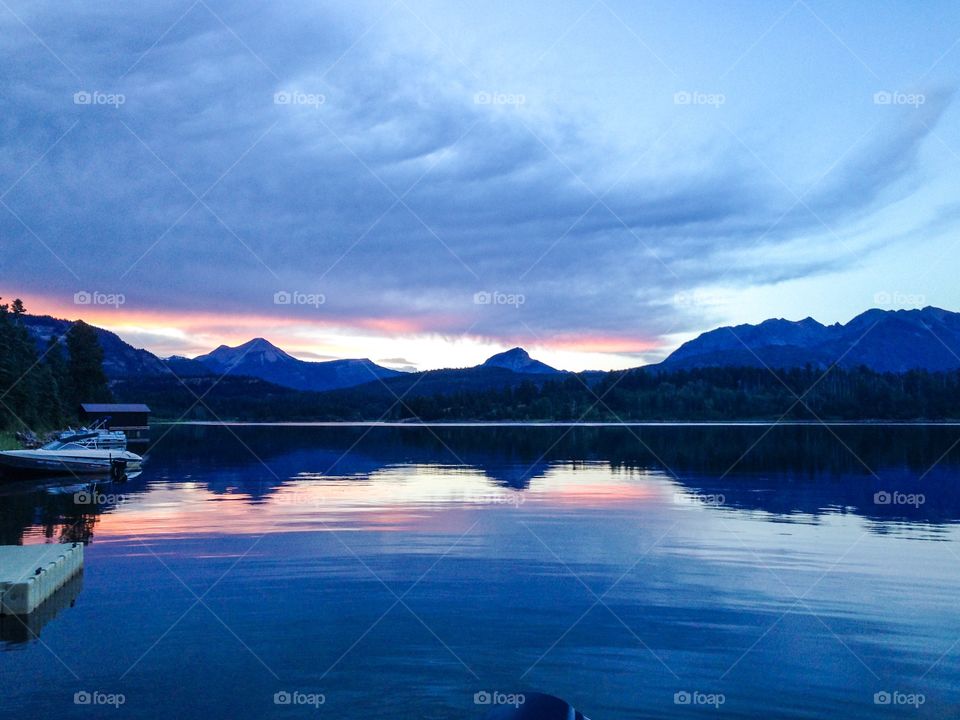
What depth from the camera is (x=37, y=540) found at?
1122 inches

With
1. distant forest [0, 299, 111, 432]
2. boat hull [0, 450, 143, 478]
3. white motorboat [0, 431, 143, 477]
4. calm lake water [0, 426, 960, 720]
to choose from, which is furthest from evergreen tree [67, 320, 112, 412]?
calm lake water [0, 426, 960, 720]

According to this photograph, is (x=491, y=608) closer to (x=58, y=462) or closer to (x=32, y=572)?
(x=32, y=572)

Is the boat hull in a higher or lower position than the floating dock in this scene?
higher

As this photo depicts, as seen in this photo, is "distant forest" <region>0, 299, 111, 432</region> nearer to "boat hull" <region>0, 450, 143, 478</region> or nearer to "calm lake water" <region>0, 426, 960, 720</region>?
"boat hull" <region>0, 450, 143, 478</region>

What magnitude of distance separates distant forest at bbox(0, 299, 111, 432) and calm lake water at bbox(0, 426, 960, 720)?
2835 inches

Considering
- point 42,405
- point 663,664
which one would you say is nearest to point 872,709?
point 663,664

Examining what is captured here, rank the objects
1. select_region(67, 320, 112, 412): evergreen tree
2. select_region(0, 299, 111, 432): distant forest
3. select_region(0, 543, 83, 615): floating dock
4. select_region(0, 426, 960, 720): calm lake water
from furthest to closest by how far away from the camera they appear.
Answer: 1. select_region(67, 320, 112, 412): evergreen tree
2. select_region(0, 299, 111, 432): distant forest
3. select_region(0, 543, 83, 615): floating dock
4. select_region(0, 426, 960, 720): calm lake water

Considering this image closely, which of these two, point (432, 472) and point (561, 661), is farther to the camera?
point (432, 472)

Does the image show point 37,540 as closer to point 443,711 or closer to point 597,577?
point 597,577

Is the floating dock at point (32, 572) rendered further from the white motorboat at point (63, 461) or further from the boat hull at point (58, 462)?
the boat hull at point (58, 462)

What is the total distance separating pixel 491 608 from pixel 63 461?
170ft

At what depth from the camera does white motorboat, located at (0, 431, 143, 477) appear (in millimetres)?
57719

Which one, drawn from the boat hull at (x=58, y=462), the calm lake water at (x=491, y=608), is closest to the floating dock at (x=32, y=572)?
the calm lake water at (x=491, y=608)

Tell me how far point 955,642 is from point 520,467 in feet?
163
